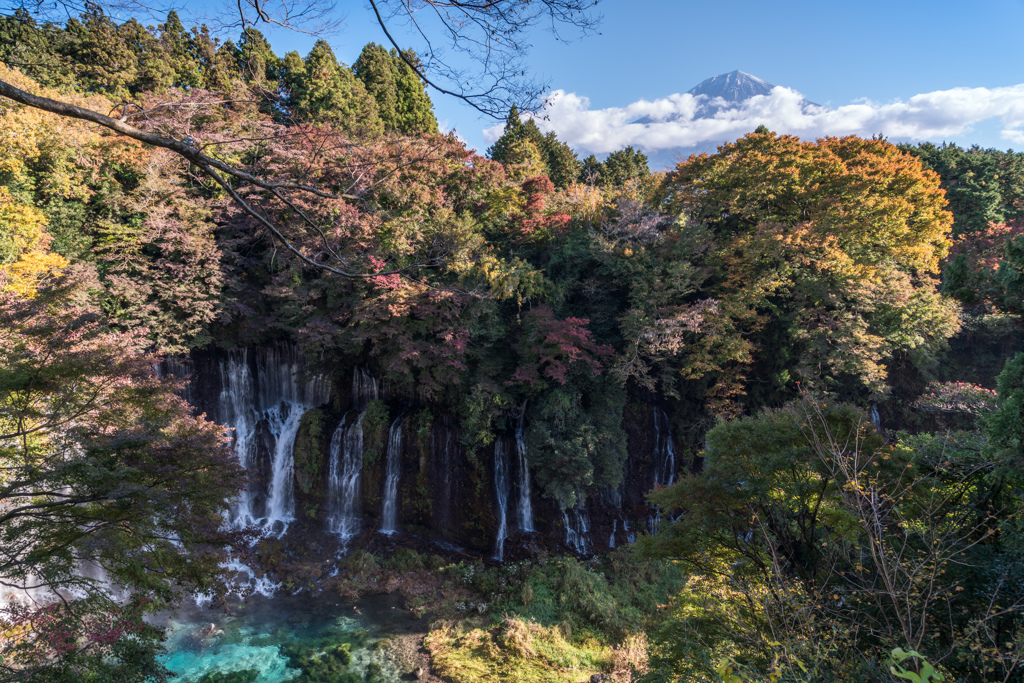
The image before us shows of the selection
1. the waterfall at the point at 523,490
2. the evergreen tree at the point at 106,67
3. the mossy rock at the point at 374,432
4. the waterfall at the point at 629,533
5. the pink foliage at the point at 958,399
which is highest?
the evergreen tree at the point at 106,67

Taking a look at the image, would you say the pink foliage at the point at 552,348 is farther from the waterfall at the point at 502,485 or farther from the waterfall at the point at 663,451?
the waterfall at the point at 663,451

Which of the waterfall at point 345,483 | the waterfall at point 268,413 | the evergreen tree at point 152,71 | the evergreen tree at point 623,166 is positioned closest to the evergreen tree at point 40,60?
the evergreen tree at point 152,71

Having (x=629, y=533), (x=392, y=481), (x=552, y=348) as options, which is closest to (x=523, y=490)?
A: (x=629, y=533)

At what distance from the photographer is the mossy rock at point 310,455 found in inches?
541

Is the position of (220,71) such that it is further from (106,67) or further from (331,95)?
(331,95)

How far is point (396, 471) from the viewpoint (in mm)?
13523

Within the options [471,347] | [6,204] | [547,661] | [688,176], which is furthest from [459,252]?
[6,204]

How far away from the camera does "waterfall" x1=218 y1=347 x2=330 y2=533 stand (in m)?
13.7

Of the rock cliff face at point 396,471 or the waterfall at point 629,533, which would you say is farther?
the waterfall at point 629,533

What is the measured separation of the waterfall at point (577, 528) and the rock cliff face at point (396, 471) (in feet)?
0.10

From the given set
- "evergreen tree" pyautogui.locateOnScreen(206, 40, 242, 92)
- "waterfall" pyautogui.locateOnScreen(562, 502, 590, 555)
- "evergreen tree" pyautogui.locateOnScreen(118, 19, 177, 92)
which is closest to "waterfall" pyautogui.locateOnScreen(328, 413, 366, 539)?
"waterfall" pyautogui.locateOnScreen(562, 502, 590, 555)

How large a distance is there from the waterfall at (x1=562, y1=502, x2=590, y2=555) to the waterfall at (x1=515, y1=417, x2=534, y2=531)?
1.02 meters

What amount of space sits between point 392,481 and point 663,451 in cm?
845

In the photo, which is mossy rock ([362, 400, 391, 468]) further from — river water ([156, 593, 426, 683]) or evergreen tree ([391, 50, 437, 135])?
evergreen tree ([391, 50, 437, 135])
